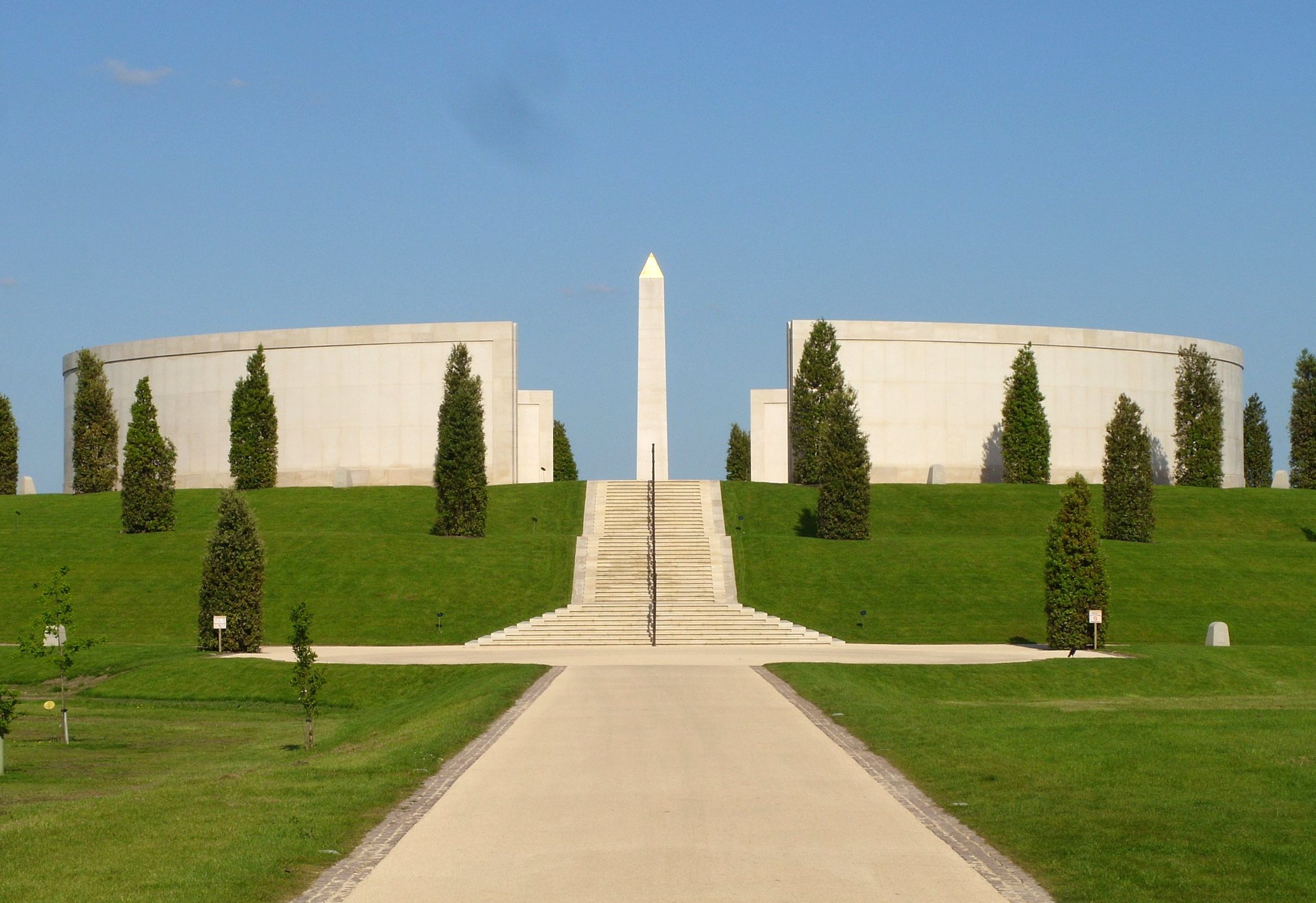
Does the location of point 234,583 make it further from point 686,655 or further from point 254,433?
point 254,433

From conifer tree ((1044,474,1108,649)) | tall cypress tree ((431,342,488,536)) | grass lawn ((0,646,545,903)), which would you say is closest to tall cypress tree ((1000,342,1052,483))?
tall cypress tree ((431,342,488,536))

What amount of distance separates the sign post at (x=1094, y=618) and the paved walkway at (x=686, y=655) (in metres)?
0.88

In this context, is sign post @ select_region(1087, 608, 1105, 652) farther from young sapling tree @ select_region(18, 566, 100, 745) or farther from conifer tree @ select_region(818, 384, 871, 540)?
young sapling tree @ select_region(18, 566, 100, 745)

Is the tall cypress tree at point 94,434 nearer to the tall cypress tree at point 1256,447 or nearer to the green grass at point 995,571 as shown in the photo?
the green grass at point 995,571

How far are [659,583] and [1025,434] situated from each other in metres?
28.1

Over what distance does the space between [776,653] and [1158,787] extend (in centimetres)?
2030

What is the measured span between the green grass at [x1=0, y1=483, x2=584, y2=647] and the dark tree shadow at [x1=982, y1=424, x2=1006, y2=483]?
78.3 ft

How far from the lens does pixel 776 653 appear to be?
114ft

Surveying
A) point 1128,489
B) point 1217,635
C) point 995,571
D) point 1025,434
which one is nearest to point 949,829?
point 1217,635

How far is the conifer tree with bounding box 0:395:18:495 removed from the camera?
Answer: 7281cm

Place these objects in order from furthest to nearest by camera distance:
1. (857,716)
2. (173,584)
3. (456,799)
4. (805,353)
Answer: (805,353), (173,584), (857,716), (456,799)

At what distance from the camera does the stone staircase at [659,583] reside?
39094 mm

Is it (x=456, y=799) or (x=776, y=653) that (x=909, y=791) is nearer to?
(x=456, y=799)

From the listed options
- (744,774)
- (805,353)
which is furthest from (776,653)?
(805,353)
